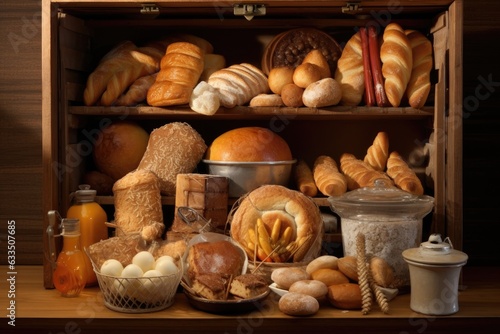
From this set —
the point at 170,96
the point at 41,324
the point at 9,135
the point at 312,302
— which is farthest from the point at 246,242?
the point at 9,135

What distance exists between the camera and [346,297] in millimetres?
1639

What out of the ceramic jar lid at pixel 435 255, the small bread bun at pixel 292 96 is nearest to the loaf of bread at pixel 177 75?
the small bread bun at pixel 292 96

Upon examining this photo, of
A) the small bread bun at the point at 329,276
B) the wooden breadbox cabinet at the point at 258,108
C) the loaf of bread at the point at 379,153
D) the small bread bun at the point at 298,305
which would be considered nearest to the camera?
the small bread bun at the point at 298,305

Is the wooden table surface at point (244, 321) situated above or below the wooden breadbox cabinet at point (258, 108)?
below

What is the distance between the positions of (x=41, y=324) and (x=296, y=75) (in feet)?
3.44

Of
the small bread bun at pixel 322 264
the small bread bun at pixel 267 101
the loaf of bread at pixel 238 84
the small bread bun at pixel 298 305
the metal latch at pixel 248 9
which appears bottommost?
the small bread bun at pixel 298 305

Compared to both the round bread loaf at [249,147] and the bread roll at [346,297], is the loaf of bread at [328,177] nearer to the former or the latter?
the round bread loaf at [249,147]

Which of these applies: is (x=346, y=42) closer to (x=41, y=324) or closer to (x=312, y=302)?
(x=312, y=302)

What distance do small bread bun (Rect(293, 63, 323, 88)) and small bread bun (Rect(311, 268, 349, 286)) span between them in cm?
59

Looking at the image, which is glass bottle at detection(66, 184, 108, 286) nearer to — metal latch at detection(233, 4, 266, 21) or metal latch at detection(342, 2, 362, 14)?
metal latch at detection(233, 4, 266, 21)

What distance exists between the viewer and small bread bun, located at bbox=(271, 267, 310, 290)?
1.71 meters

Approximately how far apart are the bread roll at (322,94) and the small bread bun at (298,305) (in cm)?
61

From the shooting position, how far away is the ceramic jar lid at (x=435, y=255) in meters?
1.59

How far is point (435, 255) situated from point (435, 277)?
2.2 inches
